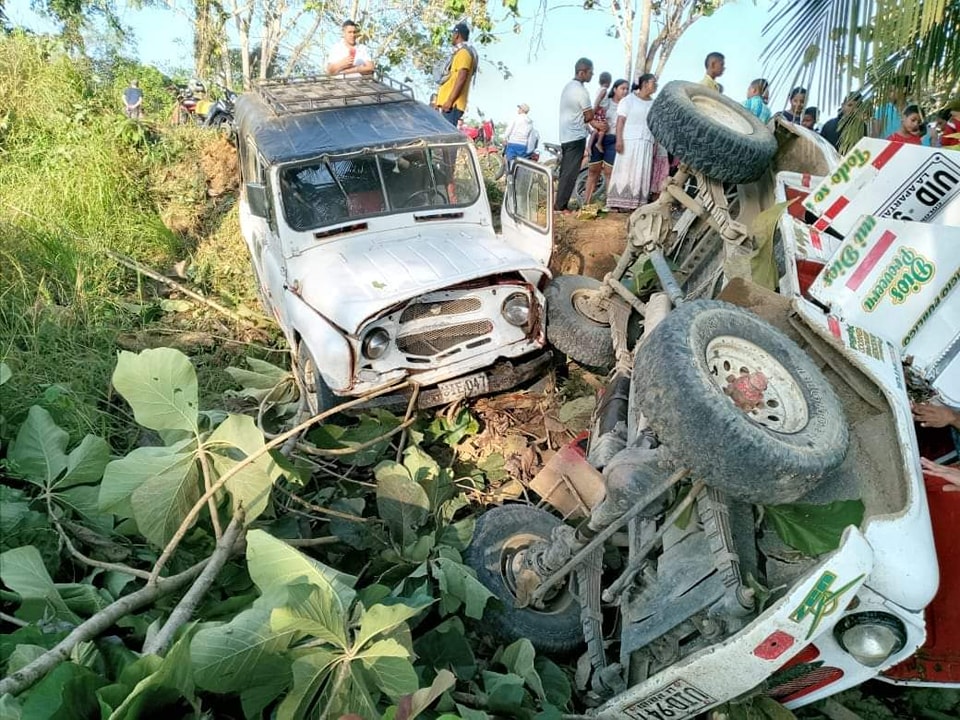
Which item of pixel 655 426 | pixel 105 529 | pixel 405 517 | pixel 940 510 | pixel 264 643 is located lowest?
pixel 405 517

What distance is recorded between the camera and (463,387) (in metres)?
4.24

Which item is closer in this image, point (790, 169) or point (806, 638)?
point (806, 638)

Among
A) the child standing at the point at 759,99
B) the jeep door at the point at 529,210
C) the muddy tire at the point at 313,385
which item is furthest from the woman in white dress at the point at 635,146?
the muddy tire at the point at 313,385

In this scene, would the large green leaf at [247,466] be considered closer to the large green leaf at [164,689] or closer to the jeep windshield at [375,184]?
the large green leaf at [164,689]

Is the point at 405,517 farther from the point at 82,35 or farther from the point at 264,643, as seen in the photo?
the point at 82,35

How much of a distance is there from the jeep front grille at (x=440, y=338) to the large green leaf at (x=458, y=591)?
1.75 metres

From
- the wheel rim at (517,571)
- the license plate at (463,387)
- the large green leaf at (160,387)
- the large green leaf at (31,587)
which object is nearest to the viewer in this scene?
the large green leaf at (31,587)

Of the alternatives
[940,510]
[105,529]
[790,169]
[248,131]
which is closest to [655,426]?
[940,510]

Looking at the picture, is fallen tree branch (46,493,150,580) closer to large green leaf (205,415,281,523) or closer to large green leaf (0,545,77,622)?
large green leaf (0,545,77,622)

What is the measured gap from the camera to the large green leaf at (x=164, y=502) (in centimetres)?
221

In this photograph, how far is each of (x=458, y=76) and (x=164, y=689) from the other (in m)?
6.96

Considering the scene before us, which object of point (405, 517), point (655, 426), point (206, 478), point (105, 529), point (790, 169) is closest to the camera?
point (655, 426)

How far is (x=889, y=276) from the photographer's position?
2.71m

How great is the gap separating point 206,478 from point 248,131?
3.77 meters
